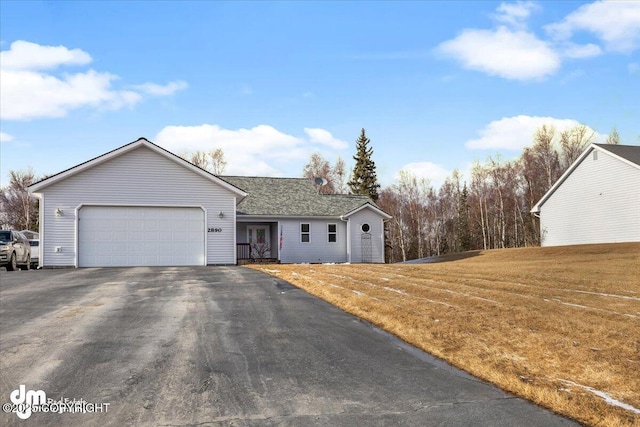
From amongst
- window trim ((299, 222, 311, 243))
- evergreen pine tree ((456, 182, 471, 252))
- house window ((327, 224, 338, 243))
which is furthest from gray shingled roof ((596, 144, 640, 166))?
evergreen pine tree ((456, 182, 471, 252))

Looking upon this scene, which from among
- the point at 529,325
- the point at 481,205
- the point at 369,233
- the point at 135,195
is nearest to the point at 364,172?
the point at 481,205

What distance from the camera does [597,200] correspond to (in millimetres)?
30297

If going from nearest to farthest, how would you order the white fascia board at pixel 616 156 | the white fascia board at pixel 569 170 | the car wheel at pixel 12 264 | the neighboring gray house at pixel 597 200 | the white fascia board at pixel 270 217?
the car wheel at pixel 12 264 < the white fascia board at pixel 616 156 < the neighboring gray house at pixel 597 200 < the white fascia board at pixel 270 217 < the white fascia board at pixel 569 170

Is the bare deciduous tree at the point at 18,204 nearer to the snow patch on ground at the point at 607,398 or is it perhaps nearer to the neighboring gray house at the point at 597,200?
the neighboring gray house at the point at 597,200

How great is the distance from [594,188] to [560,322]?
24882mm

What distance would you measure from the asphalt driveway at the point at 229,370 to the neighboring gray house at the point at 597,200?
2370 centimetres

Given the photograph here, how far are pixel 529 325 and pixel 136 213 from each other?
18.1 meters

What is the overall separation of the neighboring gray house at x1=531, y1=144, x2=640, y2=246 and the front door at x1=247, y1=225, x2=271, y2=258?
18417mm

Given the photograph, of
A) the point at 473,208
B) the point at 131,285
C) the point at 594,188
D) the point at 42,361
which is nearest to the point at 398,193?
the point at 473,208

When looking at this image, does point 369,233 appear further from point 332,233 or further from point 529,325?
point 529,325

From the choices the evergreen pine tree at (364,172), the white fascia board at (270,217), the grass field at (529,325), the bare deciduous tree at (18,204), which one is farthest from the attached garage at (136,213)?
the bare deciduous tree at (18,204)

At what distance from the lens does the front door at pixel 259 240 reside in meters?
30.7

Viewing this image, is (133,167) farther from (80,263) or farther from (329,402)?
(329,402)

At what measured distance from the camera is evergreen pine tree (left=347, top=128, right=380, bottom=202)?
5528 centimetres
